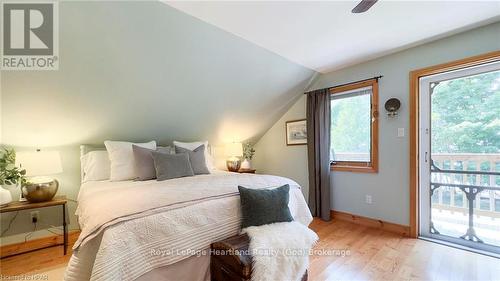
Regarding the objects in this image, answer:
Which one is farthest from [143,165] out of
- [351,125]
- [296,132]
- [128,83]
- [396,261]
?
[351,125]

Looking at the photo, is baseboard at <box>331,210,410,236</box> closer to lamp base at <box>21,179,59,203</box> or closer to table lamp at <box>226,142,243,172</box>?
table lamp at <box>226,142,243,172</box>

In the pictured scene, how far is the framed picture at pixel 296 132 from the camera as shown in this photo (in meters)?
3.70

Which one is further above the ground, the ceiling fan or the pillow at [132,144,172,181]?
the ceiling fan

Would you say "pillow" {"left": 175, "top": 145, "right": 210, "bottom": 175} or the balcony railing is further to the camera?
"pillow" {"left": 175, "top": 145, "right": 210, "bottom": 175}

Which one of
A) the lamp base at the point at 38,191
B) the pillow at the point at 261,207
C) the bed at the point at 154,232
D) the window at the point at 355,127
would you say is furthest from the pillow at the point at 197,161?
the window at the point at 355,127

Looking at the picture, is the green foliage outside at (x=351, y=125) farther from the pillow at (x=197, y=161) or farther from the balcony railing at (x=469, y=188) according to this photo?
the pillow at (x=197, y=161)

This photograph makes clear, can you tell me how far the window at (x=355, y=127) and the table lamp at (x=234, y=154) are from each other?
1550 millimetres

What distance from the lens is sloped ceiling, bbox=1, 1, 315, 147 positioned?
179 cm

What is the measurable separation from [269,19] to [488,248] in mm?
3126

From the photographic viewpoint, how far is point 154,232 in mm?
1325

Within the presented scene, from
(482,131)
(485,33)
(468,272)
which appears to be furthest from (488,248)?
(485,33)

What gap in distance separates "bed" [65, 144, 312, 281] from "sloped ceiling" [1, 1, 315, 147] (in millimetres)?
1186

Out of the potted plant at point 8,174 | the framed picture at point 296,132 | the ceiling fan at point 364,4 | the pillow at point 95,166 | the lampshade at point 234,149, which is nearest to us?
the ceiling fan at point 364,4

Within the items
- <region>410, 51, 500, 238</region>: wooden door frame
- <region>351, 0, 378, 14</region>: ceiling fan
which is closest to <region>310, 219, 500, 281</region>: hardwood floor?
<region>410, 51, 500, 238</region>: wooden door frame
